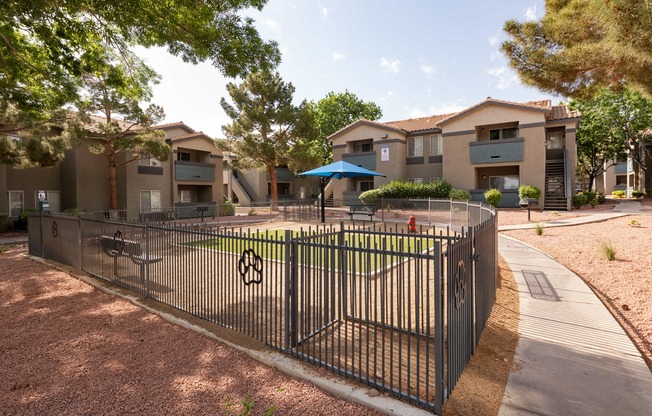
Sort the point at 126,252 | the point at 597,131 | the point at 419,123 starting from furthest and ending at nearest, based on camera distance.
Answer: the point at 597,131
the point at 419,123
the point at 126,252

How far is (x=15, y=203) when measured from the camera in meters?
20.8

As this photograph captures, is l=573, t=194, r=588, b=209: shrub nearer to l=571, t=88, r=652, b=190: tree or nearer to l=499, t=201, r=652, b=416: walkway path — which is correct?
l=571, t=88, r=652, b=190: tree

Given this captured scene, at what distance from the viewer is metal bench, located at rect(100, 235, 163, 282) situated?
7.55 m

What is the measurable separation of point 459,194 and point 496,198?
8.74 ft

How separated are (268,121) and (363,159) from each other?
956cm

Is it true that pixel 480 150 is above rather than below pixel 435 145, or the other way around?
below

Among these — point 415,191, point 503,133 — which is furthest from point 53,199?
point 503,133

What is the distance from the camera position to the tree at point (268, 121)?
29591 millimetres

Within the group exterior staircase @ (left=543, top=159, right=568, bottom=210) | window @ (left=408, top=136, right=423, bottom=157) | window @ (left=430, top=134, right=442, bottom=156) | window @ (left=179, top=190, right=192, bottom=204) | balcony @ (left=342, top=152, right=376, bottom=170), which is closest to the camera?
exterior staircase @ (left=543, top=159, right=568, bottom=210)

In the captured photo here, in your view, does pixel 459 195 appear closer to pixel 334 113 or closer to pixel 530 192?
pixel 530 192

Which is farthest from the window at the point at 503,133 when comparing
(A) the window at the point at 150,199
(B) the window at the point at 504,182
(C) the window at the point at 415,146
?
(A) the window at the point at 150,199

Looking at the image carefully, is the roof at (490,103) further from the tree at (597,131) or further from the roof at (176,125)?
the roof at (176,125)

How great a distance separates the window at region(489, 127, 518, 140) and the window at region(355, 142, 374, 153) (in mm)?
10628

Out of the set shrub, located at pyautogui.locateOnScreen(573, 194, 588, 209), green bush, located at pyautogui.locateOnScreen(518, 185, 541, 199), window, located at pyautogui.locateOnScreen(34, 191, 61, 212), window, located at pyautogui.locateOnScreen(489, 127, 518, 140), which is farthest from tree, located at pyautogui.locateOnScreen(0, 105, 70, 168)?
shrub, located at pyautogui.locateOnScreen(573, 194, 588, 209)
